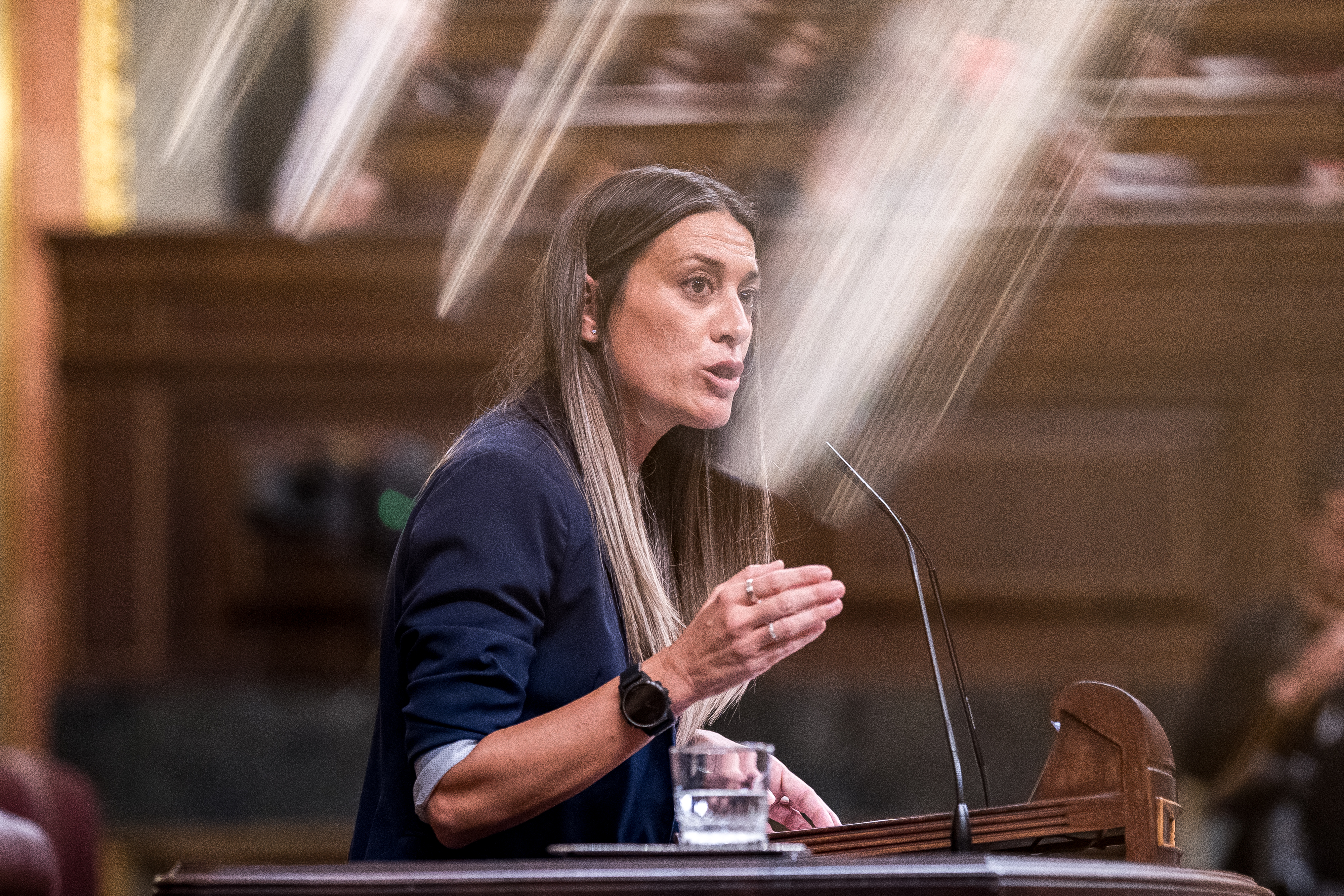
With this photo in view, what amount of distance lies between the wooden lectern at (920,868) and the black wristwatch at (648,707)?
12cm

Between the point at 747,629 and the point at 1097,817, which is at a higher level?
the point at 747,629

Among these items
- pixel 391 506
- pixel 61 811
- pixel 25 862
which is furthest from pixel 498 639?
pixel 391 506

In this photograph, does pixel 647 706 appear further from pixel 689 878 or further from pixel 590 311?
pixel 590 311

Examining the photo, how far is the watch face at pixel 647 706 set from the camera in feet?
3.39

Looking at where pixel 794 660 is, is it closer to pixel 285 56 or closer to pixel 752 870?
pixel 285 56

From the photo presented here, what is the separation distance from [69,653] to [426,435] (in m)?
0.97

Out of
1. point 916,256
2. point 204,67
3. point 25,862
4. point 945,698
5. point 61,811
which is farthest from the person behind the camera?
point 204,67

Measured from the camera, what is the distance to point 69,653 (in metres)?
3.49

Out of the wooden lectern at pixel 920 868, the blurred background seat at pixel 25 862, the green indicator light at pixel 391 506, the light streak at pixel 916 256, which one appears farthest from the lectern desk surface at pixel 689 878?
the green indicator light at pixel 391 506

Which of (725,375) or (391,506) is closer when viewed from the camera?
(725,375)

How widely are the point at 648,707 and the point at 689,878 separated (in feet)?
0.61

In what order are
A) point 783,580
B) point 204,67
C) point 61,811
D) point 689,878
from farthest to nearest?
point 204,67
point 61,811
point 783,580
point 689,878

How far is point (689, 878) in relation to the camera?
87cm

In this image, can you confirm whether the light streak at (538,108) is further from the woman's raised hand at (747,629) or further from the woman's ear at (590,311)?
the woman's raised hand at (747,629)
